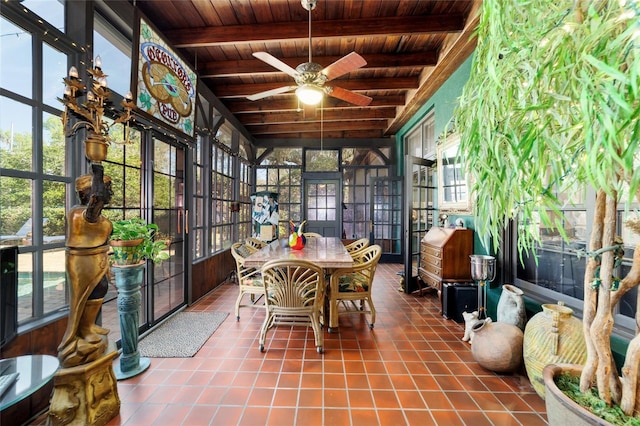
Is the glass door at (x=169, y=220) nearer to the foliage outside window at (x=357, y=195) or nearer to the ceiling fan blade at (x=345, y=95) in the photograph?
the ceiling fan blade at (x=345, y=95)

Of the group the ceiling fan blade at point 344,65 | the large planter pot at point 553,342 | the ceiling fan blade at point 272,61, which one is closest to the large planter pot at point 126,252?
the ceiling fan blade at point 272,61

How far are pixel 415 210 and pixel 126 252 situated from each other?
12.3 ft

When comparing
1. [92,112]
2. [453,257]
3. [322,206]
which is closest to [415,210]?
[453,257]

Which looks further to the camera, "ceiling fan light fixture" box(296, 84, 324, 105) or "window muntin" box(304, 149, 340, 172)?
"window muntin" box(304, 149, 340, 172)

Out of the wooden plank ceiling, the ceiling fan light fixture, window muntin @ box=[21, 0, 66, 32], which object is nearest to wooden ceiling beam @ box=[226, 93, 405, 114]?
the wooden plank ceiling

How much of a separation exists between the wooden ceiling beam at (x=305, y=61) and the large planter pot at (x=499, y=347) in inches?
128

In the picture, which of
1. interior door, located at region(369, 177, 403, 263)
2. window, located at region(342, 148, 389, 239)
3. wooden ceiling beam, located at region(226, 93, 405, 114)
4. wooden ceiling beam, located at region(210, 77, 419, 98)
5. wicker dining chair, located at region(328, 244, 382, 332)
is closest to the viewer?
wicker dining chair, located at region(328, 244, 382, 332)

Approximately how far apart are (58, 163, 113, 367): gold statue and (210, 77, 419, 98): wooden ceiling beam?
3.34 metres

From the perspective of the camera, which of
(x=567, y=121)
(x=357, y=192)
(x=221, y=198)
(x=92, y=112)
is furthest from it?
(x=357, y=192)

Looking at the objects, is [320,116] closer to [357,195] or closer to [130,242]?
[357,195]

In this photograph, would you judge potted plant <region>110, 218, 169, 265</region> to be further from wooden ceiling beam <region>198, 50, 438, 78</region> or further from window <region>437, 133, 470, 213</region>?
window <region>437, 133, 470, 213</region>

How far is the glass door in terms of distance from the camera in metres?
2.96

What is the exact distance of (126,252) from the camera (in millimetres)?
2029

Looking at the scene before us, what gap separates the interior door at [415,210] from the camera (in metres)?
4.00
